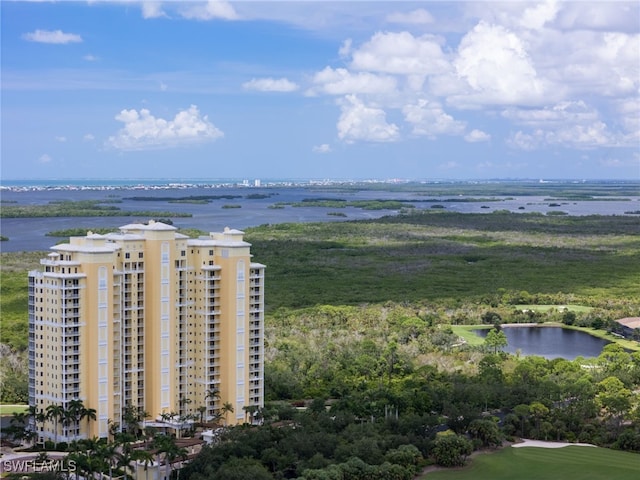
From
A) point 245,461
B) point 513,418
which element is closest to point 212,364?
point 245,461

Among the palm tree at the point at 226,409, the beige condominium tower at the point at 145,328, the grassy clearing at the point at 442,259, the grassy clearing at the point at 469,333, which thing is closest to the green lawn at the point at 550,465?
the palm tree at the point at 226,409

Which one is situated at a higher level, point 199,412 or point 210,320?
point 210,320

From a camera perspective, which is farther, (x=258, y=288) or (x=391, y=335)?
(x=391, y=335)

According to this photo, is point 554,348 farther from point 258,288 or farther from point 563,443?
point 258,288

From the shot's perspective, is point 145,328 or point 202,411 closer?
point 145,328

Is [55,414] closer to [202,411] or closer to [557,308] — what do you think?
[202,411]

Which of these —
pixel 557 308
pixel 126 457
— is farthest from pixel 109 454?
pixel 557 308

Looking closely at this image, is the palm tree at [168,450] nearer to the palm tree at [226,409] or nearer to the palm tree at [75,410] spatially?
the palm tree at [75,410]
